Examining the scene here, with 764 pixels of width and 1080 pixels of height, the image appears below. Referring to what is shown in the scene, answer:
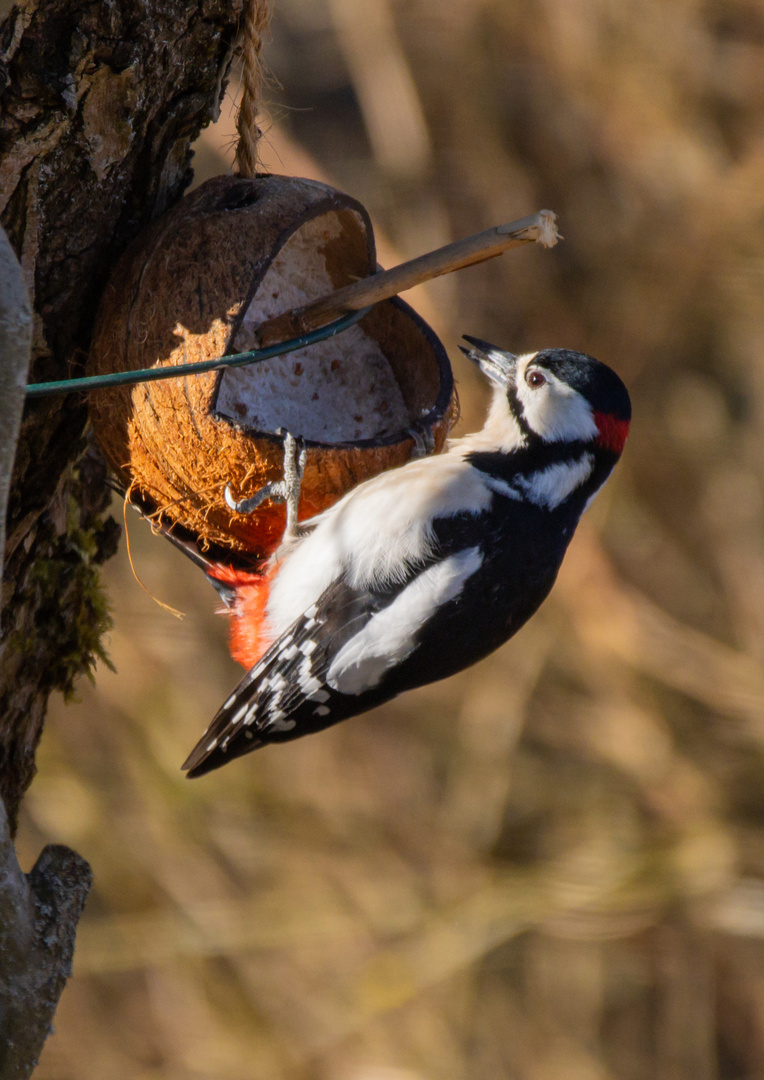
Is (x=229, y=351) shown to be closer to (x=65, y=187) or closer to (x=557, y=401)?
(x=65, y=187)

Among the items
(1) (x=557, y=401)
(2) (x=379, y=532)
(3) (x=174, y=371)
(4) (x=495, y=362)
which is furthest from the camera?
(4) (x=495, y=362)

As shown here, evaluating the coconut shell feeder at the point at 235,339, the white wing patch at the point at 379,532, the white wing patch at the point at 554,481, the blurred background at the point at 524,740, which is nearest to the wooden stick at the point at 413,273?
the coconut shell feeder at the point at 235,339

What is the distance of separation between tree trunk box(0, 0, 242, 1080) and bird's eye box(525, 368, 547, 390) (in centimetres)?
73

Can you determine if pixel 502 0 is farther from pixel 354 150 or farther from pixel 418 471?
pixel 418 471

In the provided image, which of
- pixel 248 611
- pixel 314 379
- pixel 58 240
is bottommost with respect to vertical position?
A: pixel 248 611

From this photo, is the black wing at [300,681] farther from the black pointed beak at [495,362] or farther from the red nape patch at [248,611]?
the black pointed beak at [495,362]

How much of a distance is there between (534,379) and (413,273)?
547 mm

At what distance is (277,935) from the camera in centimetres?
525

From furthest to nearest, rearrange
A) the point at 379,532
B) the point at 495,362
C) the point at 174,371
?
the point at 495,362 < the point at 379,532 < the point at 174,371

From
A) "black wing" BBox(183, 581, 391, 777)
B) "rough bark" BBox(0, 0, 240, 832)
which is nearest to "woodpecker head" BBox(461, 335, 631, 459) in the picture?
"black wing" BBox(183, 581, 391, 777)

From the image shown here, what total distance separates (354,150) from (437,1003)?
15.0 ft

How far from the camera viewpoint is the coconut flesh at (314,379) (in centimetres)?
178

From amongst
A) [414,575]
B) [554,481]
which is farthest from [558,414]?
[414,575]

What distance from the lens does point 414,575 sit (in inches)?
69.4
